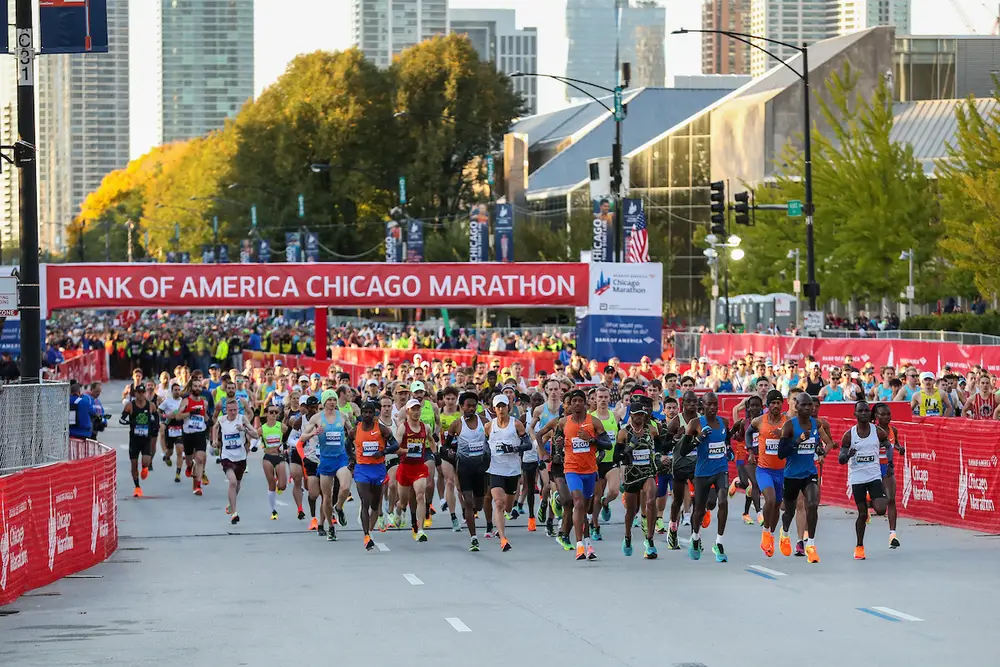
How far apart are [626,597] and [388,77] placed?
78749 mm

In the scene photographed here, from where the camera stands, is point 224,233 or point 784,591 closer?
point 784,591

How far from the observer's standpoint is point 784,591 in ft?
49.9

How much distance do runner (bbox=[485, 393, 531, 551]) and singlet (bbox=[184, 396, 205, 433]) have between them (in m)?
8.25

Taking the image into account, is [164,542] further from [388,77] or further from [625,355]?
[388,77]

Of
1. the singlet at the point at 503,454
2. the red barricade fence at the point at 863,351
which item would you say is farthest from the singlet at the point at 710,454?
the red barricade fence at the point at 863,351

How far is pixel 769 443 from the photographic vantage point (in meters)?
17.4

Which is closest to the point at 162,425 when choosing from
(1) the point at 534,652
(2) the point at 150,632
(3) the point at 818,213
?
(2) the point at 150,632

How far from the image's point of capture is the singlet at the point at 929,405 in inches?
1016

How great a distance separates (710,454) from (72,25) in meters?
8.23

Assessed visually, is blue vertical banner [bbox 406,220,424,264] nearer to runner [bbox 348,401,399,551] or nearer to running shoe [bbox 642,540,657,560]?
runner [bbox 348,401,399,551]

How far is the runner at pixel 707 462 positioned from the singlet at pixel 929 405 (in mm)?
9071

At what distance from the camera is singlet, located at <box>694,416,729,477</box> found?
17.4 m

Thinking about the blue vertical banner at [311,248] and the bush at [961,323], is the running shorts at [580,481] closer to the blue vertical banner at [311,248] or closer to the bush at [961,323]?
the bush at [961,323]

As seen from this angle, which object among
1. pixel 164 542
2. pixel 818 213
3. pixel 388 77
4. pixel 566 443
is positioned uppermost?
pixel 388 77
